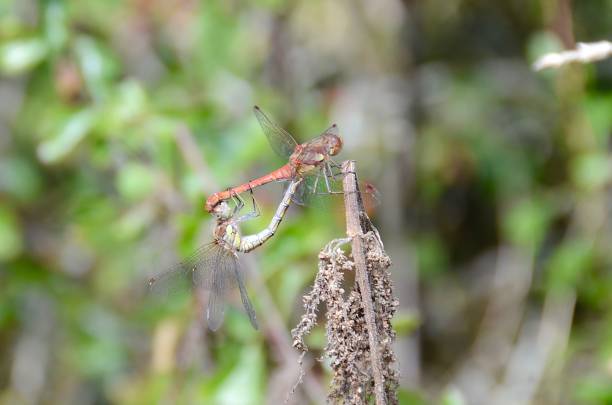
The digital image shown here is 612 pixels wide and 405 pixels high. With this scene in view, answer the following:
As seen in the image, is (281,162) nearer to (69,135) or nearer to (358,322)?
(69,135)

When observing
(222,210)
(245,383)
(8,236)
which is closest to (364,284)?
(222,210)

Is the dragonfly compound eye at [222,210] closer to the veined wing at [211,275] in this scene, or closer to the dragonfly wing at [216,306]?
the veined wing at [211,275]

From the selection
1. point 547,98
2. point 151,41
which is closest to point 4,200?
point 151,41

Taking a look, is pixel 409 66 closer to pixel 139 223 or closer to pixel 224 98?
pixel 224 98

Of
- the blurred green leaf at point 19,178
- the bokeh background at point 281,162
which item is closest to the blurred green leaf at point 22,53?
the bokeh background at point 281,162

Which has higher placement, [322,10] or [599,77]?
[322,10]

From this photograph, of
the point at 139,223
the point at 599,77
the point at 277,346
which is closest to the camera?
the point at 277,346

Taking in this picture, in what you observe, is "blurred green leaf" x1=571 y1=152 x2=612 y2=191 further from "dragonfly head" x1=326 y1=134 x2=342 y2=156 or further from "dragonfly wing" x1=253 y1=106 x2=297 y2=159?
"dragonfly head" x1=326 y1=134 x2=342 y2=156
